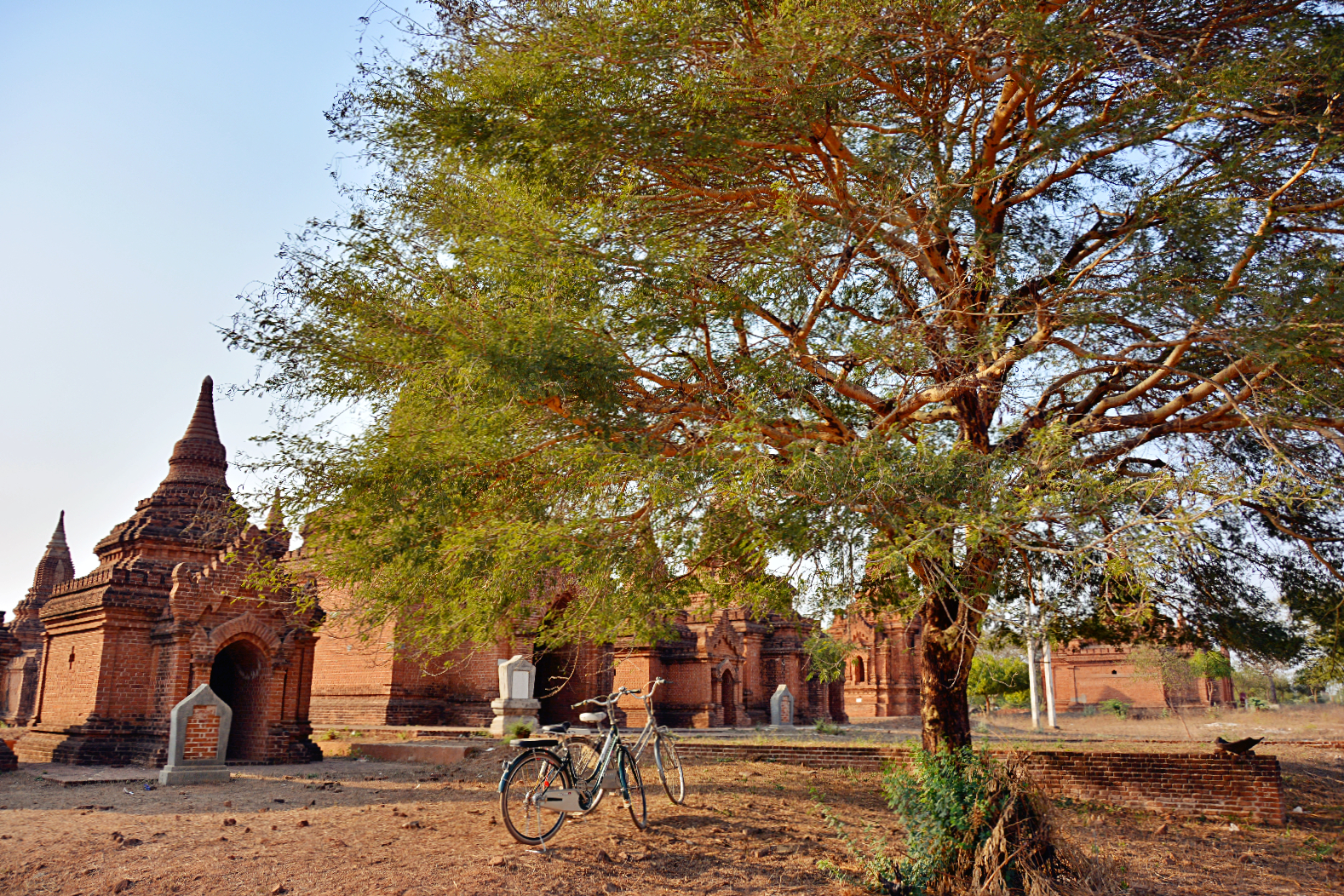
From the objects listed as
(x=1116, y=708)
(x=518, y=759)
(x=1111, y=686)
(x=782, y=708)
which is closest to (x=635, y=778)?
(x=518, y=759)

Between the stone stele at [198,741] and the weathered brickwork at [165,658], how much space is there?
94.5 inches

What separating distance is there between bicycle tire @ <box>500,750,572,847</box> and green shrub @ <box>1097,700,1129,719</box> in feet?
130

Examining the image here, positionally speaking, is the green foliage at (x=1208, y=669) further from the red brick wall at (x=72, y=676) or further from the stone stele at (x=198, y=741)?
the red brick wall at (x=72, y=676)

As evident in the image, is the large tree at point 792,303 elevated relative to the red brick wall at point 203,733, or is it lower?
elevated

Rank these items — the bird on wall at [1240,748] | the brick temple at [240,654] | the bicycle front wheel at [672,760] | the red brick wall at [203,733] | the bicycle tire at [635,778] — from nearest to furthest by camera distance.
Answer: the bicycle tire at [635,778], the bicycle front wheel at [672,760], the bird on wall at [1240,748], the red brick wall at [203,733], the brick temple at [240,654]

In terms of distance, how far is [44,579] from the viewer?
36.5 metres

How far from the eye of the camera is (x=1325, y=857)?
913 centimetres

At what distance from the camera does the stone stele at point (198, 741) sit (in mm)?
12844

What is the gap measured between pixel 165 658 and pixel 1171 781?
16554mm

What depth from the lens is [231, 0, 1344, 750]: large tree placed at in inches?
287

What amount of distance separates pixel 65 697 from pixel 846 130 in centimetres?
1808

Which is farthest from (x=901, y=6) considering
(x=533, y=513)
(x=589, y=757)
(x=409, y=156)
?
(x=589, y=757)

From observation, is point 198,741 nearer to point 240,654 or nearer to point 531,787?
point 240,654

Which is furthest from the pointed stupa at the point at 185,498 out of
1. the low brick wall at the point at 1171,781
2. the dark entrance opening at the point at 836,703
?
the dark entrance opening at the point at 836,703
